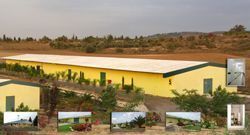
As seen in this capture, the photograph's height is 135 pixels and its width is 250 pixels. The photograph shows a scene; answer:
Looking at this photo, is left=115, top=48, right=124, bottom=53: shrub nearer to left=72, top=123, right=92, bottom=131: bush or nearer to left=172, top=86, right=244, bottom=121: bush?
left=172, top=86, right=244, bottom=121: bush

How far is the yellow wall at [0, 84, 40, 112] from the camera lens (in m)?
19.5

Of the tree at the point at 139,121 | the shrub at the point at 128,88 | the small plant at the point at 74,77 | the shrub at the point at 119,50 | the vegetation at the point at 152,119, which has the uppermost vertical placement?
the shrub at the point at 119,50

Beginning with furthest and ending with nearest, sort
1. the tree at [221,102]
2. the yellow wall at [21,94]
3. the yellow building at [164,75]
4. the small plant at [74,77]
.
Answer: the small plant at [74,77] → the yellow building at [164,75] → the yellow wall at [21,94] → the tree at [221,102]

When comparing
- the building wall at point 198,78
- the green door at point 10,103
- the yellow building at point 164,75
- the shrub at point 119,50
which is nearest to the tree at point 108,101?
the green door at point 10,103

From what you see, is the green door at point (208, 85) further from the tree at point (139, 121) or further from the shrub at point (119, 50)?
the shrub at point (119, 50)

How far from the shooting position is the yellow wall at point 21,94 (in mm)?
19547

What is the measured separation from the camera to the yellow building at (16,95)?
64.2 feet

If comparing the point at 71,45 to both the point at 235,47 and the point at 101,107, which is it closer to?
the point at 235,47

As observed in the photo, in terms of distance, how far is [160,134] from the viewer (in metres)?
14.2

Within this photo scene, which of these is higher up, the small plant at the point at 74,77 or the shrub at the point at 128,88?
the small plant at the point at 74,77

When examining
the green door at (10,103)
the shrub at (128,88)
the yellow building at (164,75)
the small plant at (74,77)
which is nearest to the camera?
the green door at (10,103)

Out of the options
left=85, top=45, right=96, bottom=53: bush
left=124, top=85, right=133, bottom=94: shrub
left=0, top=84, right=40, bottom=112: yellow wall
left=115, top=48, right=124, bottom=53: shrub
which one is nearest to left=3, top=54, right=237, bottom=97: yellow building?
left=124, top=85, right=133, bottom=94: shrub

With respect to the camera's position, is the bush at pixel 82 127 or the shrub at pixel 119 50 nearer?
the bush at pixel 82 127

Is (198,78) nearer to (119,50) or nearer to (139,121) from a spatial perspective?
(139,121)
